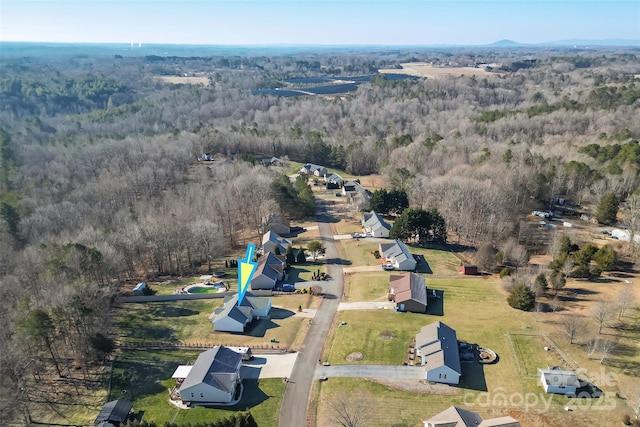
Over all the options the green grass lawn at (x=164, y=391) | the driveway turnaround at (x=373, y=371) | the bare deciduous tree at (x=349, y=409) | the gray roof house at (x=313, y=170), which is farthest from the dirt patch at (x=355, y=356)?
the gray roof house at (x=313, y=170)

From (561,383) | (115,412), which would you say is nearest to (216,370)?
(115,412)

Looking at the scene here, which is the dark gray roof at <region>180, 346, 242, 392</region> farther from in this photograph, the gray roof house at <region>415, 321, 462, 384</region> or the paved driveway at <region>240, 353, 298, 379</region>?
the gray roof house at <region>415, 321, 462, 384</region>

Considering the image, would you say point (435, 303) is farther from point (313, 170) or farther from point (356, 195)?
point (313, 170)

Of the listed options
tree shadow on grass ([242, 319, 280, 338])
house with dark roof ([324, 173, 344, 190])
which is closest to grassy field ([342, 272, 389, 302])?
tree shadow on grass ([242, 319, 280, 338])

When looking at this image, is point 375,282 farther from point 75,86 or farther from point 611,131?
point 75,86

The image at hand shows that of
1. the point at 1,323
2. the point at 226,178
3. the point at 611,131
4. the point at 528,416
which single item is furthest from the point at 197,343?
the point at 611,131

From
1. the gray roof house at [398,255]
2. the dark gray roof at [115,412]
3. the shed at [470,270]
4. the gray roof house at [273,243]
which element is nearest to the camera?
the dark gray roof at [115,412]

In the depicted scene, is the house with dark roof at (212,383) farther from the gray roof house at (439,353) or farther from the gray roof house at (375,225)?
the gray roof house at (375,225)
